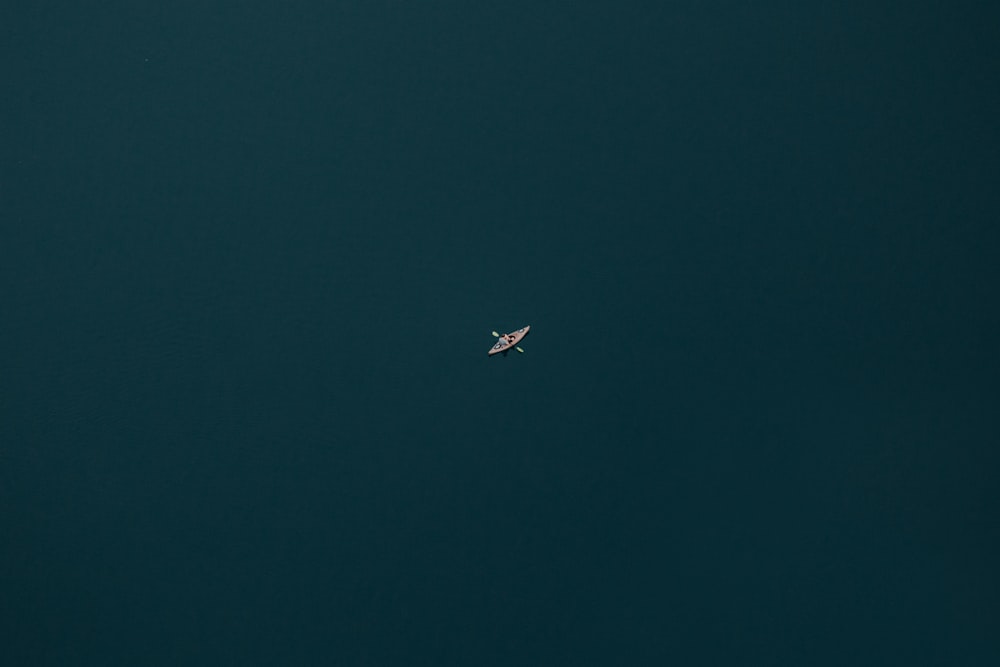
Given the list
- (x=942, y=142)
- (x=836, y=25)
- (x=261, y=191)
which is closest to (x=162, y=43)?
(x=261, y=191)

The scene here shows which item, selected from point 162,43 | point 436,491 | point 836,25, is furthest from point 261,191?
point 836,25

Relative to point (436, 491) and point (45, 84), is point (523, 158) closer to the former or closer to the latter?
point (436, 491)

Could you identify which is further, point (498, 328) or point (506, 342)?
point (498, 328)

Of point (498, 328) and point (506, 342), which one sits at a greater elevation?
point (498, 328)

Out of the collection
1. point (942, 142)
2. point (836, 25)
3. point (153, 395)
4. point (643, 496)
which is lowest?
point (643, 496)

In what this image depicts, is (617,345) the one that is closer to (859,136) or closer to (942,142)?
(859,136)

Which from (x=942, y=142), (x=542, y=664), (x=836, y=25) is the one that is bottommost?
(x=542, y=664)

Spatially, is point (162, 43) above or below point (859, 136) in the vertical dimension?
above
